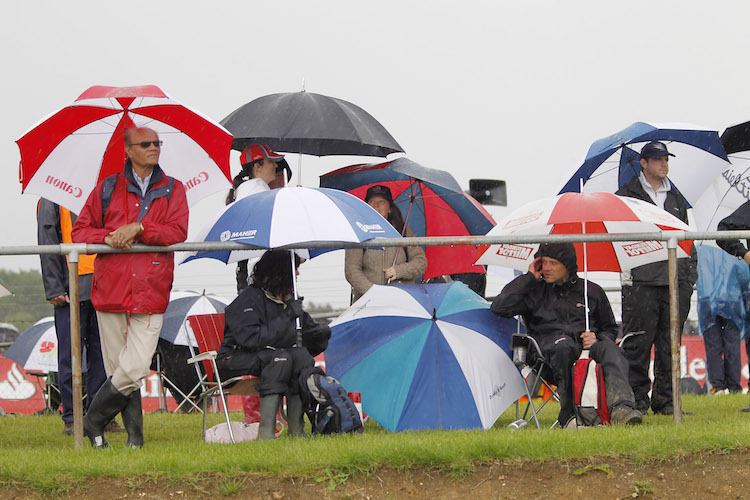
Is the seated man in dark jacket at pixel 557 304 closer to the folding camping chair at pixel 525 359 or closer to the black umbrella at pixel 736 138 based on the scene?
the folding camping chair at pixel 525 359

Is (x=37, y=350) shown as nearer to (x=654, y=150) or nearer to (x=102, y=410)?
(x=102, y=410)

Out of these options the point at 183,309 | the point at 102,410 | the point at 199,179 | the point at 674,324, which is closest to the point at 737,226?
the point at 674,324

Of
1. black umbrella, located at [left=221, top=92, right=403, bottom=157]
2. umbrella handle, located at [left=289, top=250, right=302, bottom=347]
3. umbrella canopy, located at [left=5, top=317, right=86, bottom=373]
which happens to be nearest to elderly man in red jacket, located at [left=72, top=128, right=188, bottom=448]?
umbrella handle, located at [left=289, top=250, right=302, bottom=347]

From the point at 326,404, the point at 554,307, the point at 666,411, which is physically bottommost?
the point at 666,411

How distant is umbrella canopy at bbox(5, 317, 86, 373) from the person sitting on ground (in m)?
4.40

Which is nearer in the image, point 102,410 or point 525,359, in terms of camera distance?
point 102,410

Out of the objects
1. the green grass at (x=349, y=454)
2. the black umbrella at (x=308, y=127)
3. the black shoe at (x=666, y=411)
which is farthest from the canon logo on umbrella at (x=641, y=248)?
the black umbrella at (x=308, y=127)

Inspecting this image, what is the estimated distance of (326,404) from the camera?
7.00 m

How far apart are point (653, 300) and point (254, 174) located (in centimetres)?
323

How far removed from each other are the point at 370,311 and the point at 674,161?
9.80 feet

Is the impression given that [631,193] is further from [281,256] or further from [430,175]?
[281,256]

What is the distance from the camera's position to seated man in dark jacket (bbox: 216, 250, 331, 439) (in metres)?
6.99

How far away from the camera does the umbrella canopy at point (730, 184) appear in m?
9.05

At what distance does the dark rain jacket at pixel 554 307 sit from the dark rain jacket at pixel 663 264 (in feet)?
2.41
